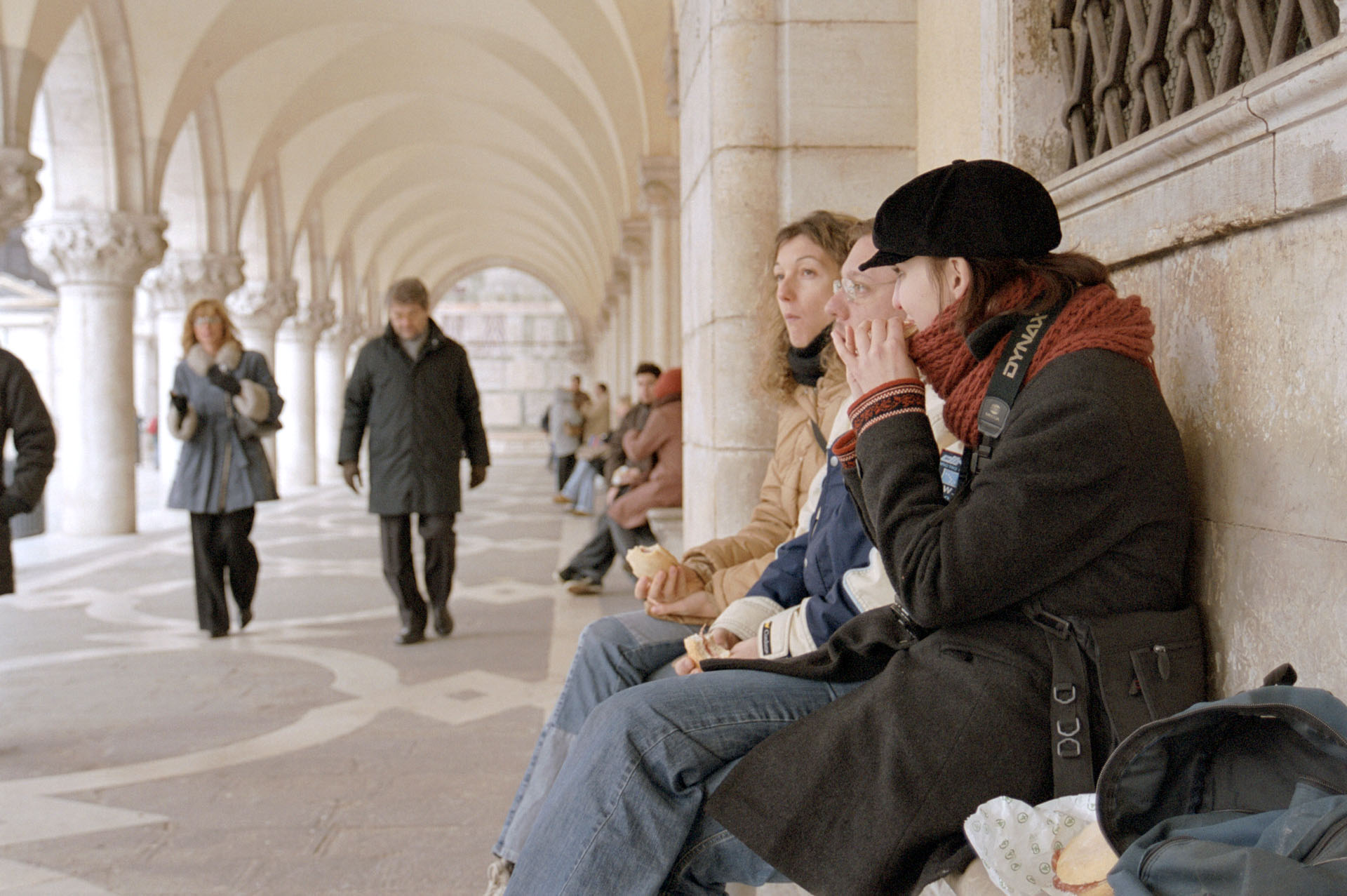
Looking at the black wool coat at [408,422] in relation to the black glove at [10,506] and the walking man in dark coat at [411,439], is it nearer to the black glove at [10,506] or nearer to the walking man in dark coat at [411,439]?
the walking man in dark coat at [411,439]

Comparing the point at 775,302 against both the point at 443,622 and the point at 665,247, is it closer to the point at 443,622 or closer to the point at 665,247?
the point at 443,622

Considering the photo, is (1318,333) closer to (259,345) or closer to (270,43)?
(270,43)

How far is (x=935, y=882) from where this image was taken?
151 cm

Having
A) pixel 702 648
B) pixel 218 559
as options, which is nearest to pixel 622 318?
pixel 218 559

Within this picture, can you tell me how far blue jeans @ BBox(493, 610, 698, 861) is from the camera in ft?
7.39

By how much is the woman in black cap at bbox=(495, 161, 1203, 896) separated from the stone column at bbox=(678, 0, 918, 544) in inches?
89.6

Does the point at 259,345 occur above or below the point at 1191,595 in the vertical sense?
above

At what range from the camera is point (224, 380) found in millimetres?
5613

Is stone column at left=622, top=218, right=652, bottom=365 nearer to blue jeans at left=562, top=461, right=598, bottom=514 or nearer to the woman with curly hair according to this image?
blue jeans at left=562, top=461, right=598, bottom=514

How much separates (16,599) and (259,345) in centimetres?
1092

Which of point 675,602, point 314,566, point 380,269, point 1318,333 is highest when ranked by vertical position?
point 380,269

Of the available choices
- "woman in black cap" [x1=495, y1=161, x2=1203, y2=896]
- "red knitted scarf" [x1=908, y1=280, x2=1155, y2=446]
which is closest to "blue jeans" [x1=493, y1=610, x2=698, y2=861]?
"woman in black cap" [x1=495, y1=161, x2=1203, y2=896]

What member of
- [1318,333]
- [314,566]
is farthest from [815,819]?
[314,566]

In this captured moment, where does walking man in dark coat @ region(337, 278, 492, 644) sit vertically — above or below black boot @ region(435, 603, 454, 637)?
above
